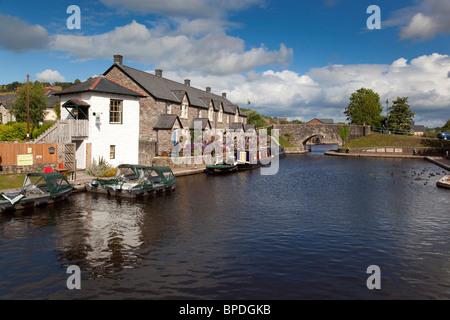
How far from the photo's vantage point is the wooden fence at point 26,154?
79.9 feet

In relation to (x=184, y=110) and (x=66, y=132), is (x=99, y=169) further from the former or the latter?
(x=184, y=110)

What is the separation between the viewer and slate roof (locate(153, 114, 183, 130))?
40.2 meters

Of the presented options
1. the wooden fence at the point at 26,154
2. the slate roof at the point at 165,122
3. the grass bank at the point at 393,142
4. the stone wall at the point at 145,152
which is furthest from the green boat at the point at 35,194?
the grass bank at the point at 393,142

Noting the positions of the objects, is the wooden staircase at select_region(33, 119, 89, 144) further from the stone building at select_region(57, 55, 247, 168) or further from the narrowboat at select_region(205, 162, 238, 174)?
the narrowboat at select_region(205, 162, 238, 174)

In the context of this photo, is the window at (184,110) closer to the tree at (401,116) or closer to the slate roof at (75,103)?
the slate roof at (75,103)

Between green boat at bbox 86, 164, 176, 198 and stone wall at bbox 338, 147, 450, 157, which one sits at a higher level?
stone wall at bbox 338, 147, 450, 157

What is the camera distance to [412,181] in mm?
34219

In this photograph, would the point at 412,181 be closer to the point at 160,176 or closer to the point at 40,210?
the point at 160,176

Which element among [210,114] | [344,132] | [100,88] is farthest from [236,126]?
[100,88]

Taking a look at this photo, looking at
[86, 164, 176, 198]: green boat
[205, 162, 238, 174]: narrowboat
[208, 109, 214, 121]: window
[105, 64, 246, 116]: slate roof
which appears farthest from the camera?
[208, 109, 214, 121]: window

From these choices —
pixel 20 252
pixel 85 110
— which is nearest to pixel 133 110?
pixel 85 110

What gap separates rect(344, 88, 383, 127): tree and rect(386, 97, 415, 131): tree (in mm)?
10349

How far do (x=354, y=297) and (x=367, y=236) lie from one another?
254 inches

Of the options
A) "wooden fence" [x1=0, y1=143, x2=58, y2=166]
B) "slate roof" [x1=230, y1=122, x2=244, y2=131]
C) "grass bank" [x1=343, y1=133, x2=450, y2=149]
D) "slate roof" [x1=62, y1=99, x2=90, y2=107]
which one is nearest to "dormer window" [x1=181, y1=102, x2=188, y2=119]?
"slate roof" [x1=62, y1=99, x2=90, y2=107]
